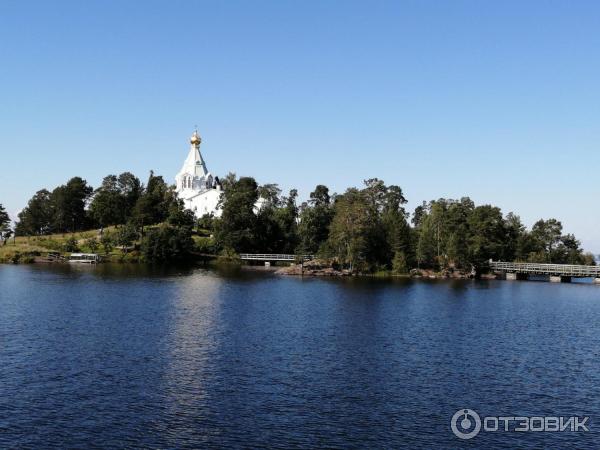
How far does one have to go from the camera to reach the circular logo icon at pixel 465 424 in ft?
113

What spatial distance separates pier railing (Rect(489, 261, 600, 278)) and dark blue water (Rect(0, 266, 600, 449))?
1930 inches

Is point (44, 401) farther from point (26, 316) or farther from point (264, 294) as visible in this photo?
point (264, 294)

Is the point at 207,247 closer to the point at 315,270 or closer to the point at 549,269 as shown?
the point at 315,270

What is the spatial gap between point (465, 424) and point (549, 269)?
111 metres

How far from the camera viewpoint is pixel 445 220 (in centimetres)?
14212

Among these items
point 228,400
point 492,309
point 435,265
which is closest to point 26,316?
point 228,400

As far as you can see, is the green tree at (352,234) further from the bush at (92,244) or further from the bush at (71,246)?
the bush at (71,246)

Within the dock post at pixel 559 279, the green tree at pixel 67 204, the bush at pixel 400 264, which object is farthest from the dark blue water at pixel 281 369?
the green tree at pixel 67 204

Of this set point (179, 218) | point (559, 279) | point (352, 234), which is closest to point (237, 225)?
point (179, 218)

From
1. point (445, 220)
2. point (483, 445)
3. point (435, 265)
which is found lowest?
A: point (483, 445)

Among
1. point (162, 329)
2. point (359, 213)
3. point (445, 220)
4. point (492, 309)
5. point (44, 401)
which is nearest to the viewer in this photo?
point (44, 401)

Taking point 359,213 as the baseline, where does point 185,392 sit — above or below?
below

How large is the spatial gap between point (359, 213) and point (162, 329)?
253ft

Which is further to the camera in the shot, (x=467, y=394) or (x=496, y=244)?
(x=496, y=244)
